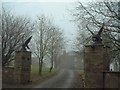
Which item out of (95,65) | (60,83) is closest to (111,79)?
(95,65)

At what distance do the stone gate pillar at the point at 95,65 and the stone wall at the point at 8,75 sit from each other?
709 cm

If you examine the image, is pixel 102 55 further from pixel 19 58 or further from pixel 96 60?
pixel 19 58

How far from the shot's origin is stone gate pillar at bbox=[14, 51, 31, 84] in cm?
1761

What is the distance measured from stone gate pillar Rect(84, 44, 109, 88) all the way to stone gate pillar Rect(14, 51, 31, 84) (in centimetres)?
615

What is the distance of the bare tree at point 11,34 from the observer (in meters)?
24.3

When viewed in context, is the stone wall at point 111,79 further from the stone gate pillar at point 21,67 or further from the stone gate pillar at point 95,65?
the stone gate pillar at point 21,67

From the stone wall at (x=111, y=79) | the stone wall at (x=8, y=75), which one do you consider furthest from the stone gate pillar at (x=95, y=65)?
the stone wall at (x=8, y=75)

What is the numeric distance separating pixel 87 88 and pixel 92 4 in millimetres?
7716

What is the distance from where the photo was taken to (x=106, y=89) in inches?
477

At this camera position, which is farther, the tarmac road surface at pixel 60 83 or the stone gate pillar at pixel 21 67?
the tarmac road surface at pixel 60 83

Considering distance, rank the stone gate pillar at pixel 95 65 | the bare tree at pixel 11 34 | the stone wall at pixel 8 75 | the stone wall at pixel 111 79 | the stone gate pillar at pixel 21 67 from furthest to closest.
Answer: the bare tree at pixel 11 34
the stone wall at pixel 8 75
the stone gate pillar at pixel 21 67
the stone gate pillar at pixel 95 65
the stone wall at pixel 111 79

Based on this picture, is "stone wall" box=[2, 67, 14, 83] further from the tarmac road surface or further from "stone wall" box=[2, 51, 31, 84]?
the tarmac road surface

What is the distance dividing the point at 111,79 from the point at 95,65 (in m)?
1.25

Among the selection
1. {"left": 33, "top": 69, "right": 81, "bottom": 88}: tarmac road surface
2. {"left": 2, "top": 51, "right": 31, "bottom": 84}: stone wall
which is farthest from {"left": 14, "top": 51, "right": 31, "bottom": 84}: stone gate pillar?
{"left": 33, "top": 69, "right": 81, "bottom": 88}: tarmac road surface
